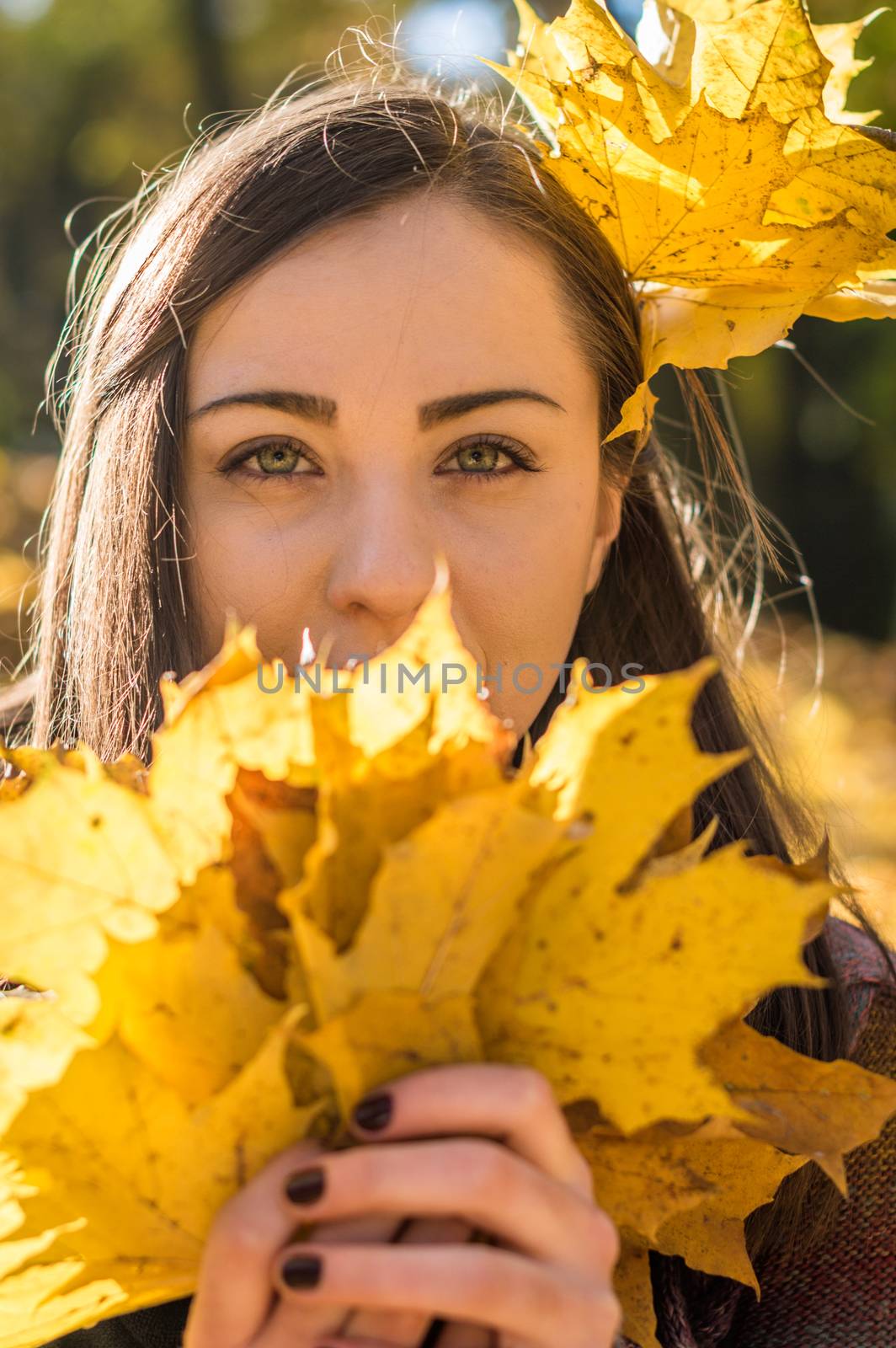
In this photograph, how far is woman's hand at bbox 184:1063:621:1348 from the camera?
0.71m

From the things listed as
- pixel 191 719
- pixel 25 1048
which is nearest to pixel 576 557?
pixel 191 719

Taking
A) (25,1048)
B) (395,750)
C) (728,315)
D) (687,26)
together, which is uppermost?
(687,26)

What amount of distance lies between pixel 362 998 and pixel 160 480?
0.89 meters

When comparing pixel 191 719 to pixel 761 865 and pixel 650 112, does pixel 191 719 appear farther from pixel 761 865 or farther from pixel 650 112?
pixel 650 112

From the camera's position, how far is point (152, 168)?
623 cm

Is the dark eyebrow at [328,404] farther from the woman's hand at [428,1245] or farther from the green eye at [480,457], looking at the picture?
the woman's hand at [428,1245]

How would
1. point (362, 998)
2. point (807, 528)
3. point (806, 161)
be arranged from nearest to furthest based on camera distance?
point (362, 998) < point (806, 161) < point (807, 528)

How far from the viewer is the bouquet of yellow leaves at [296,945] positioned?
2.45 ft

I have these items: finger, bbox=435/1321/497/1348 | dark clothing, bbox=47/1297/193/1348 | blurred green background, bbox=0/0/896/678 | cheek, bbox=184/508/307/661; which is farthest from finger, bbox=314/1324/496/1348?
blurred green background, bbox=0/0/896/678

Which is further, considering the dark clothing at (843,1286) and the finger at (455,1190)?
the dark clothing at (843,1286)

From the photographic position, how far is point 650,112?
1306 mm

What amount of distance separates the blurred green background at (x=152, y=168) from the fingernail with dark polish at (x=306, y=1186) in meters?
4.07

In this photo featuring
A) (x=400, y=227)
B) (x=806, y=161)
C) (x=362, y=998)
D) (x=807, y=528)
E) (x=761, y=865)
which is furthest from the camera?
(x=807, y=528)

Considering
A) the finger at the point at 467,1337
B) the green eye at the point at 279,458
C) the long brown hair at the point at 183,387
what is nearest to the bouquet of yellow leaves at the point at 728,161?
the long brown hair at the point at 183,387
